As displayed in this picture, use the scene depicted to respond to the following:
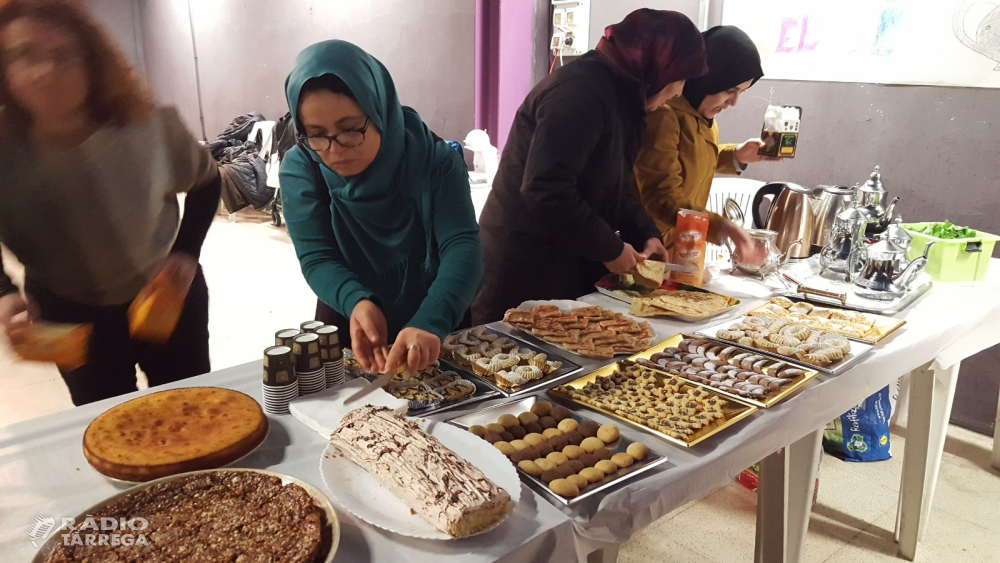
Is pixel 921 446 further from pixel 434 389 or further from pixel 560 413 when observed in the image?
pixel 434 389

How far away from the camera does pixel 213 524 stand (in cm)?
74

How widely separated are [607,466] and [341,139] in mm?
768

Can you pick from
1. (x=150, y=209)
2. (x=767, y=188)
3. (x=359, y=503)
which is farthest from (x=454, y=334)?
(x=767, y=188)

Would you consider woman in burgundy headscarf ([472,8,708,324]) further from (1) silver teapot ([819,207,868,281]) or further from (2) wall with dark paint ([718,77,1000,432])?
(2) wall with dark paint ([718,77,1000,432])

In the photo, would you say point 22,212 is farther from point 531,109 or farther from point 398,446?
point 531,109

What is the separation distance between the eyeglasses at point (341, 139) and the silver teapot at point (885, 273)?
1388mm

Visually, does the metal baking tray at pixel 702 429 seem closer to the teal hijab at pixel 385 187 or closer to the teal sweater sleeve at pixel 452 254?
the teal sweater sleeve at pixel 452 254

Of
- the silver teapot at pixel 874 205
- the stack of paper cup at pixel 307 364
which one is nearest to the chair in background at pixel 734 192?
the silver teapot at pixel 874 205

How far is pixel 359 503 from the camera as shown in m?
0.80

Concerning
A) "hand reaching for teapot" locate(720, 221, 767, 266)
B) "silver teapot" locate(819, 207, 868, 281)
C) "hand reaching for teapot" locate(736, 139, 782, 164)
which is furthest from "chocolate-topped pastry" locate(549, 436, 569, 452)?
"hand reaching for teapot" locate(736, 139, 782, 164)

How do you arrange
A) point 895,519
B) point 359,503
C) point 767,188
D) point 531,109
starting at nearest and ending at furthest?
point 359,503 < point 531,109 < point 895,519 < point 767,188

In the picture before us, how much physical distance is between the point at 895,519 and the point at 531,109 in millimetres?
1669

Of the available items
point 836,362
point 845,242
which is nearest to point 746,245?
point 845,242

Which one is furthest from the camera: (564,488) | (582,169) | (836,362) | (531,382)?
(582,169)
